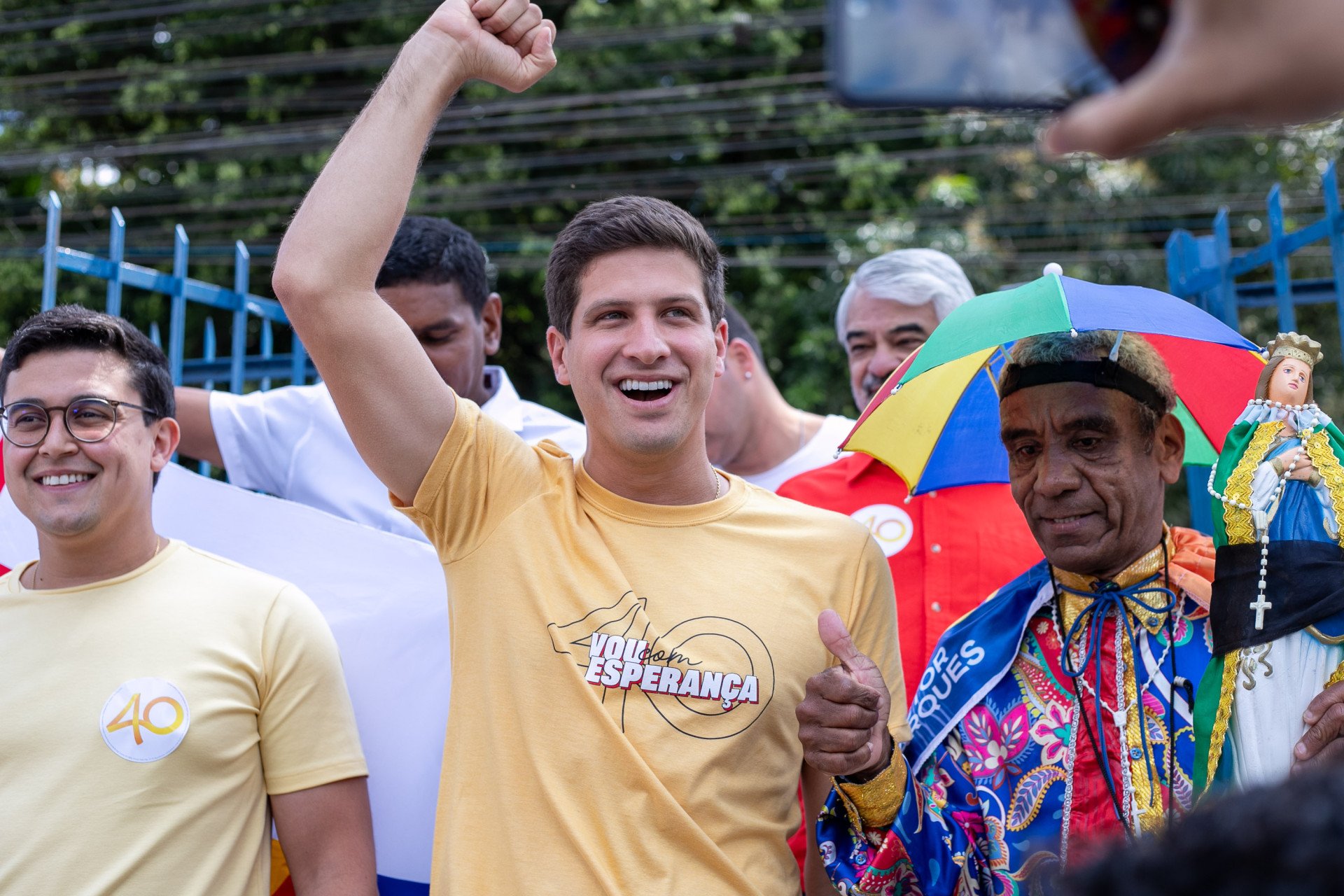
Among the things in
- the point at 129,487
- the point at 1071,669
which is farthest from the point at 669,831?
the point at 129,487

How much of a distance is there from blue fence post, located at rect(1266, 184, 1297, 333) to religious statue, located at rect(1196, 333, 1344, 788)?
177 centimetres

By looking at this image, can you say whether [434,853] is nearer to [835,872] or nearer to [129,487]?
[835,872]

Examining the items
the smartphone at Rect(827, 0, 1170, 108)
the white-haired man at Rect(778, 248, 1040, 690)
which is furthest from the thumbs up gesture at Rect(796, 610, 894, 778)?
the smartphone at Rect(827, 0, 1170, 108)

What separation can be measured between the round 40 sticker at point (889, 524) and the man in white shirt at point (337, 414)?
2.83 ft

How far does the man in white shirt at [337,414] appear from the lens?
385 cm

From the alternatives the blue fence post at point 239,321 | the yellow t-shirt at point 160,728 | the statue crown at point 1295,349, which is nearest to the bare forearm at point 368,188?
the yellow t-shirt at point 160,728

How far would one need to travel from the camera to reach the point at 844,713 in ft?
7.61

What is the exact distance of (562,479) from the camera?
8.80 feet

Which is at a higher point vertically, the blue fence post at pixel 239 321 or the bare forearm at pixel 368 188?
the blue fence post at pixel 239 321

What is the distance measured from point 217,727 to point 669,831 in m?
1.03

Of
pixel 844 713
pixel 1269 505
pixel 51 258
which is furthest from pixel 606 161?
pixel 844 713

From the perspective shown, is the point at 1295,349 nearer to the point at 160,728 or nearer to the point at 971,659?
the point at 971,659

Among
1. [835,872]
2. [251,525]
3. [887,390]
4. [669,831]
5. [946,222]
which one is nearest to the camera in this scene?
[669,831]

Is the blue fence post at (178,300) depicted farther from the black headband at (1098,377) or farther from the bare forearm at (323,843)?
the black headband at (1098,377)
